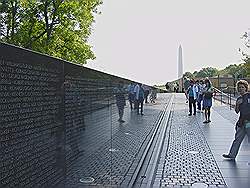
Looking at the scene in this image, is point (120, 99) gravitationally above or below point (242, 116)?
above

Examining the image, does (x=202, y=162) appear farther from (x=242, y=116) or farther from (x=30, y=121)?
(x=30, y=121)

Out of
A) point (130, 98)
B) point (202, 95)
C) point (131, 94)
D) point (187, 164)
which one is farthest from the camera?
point (202, 95)

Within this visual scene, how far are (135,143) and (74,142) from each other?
16.6 ft

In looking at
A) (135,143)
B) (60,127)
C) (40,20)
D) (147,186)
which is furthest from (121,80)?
(40,20)

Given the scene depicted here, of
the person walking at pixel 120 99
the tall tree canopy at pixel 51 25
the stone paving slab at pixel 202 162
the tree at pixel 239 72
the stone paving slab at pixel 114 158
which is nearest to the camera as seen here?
the stone paving slab at pixel 114 158

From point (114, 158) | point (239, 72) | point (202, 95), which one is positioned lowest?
point (114, 158)

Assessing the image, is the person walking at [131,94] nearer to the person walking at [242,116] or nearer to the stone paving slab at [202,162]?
the stone paving slab at [202,162]

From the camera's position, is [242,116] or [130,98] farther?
[130,98]

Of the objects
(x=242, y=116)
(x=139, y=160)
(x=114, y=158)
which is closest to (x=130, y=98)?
(x=139, y=160)

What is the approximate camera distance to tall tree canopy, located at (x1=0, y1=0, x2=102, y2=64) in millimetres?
25875

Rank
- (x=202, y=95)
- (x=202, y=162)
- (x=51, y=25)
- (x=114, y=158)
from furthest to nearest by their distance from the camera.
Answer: (x=51, y=25) → (x=202, y=95) → (x=202, y=162) → (x=114, y=158)

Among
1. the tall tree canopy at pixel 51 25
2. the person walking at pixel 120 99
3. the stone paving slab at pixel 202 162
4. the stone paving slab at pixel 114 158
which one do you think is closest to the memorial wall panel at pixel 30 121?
the stone paving slab at pixel 114 158

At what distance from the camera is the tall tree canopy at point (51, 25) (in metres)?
25.9

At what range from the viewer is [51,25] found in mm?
28328
